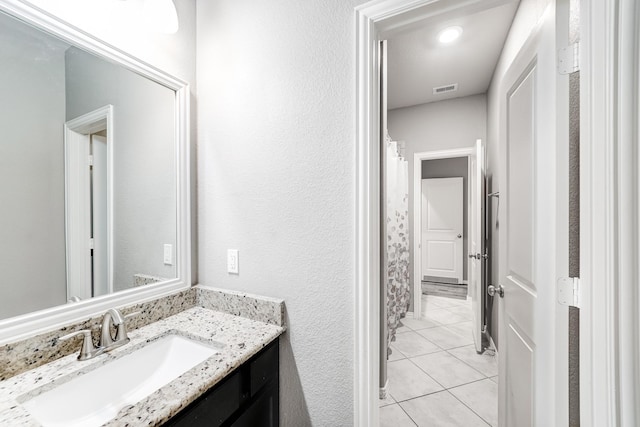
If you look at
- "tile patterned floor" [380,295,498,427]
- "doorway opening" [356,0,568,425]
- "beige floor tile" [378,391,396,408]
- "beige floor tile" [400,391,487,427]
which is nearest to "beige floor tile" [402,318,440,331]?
"tile patterned floor" [380,295,498,427]

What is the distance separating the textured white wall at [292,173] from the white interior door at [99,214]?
0.42 metres

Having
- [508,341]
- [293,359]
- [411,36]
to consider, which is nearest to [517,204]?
[508,341]

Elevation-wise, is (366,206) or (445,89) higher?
(445,89)

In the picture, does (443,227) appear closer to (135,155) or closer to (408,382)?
(408,382)

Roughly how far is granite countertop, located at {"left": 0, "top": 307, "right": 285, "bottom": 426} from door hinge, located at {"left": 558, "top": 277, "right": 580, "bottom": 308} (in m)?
1.01

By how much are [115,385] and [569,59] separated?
1.84 metres

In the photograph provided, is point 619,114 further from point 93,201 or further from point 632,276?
point 93,201

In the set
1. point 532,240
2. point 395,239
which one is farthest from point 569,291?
point 395,239

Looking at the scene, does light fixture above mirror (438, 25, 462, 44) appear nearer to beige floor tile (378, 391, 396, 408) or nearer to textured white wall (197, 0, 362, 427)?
textured white wall (197, 0, 362, 427)

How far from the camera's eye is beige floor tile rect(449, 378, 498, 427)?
171 centimetres

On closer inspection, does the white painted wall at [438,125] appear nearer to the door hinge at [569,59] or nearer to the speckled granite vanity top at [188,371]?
the door hinge at [569,59]

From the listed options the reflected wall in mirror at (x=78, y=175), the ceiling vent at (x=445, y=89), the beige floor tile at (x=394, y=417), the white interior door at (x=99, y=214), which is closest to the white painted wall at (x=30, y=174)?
the reflected wall in mirror at (x=78, y=175)

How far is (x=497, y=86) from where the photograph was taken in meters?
2.44

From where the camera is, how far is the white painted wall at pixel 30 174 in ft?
2.66
